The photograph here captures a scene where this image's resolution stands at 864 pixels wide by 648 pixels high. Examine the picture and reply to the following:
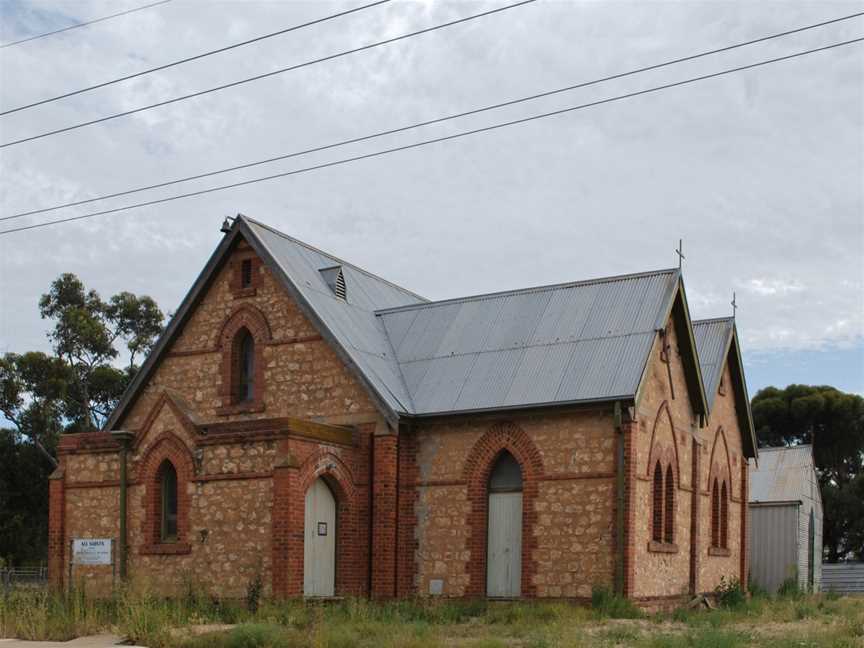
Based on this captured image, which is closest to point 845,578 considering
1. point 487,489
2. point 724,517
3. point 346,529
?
point 724,517

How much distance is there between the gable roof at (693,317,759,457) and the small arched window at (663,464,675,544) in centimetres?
525

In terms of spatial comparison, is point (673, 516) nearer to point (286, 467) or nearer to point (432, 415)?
point (432, 415)

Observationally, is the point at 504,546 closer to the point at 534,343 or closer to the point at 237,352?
the point at 534,343

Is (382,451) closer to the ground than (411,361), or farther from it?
closer to the ground

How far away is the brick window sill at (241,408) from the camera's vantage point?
89.2 feet

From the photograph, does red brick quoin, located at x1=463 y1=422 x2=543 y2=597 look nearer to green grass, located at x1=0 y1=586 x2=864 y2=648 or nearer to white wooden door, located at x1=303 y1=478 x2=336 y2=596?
green grass, located at x1=0 y1=586 x2=864 y2=648

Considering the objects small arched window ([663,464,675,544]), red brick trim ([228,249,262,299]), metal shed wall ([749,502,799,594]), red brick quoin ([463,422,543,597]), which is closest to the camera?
red brick quoin ([463,422,543,597])

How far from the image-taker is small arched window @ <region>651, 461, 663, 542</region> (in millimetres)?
26177

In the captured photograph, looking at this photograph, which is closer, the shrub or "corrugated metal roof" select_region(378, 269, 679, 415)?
"corrugated metal roof" select_region(378, 269, 679, 415)

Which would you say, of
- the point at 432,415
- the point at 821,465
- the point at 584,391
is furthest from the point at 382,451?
the point at 821,465

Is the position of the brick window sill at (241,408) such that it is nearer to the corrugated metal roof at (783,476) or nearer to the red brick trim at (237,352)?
the red brick trim at (237,352)

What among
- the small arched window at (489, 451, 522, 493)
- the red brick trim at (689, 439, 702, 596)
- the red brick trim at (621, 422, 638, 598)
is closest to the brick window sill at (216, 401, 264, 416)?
the small arched window at (489, 451, 522, 493)

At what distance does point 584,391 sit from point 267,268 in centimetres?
821

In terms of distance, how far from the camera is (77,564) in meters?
26.5
